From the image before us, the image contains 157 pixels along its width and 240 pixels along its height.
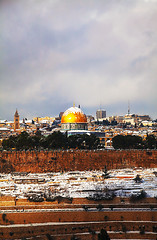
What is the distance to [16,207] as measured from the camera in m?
19.2

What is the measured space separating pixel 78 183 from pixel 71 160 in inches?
195

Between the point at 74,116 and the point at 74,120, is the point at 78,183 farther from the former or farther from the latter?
the point at 74,116

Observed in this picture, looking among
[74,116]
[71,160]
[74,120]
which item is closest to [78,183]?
[71,160]

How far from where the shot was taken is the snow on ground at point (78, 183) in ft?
67.2

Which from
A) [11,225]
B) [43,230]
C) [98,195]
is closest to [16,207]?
[11,225]

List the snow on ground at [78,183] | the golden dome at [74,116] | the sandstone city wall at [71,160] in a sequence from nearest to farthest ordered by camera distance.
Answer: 1. the snow on ground at [78,183]
2. the sandstone city wall at [71,160]
3. the golden dome at [74,116]

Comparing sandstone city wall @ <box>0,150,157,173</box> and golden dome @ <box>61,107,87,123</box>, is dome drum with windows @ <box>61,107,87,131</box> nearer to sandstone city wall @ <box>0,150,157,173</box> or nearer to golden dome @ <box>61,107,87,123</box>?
golden dome @ <box>61,107,87,123</box>

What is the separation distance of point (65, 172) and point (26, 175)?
3050mm

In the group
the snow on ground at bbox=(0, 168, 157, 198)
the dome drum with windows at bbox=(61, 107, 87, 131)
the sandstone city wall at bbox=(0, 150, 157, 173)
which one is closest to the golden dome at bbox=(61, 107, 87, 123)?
the dome drum with windows at bbox=(61, 107, 87, 131)

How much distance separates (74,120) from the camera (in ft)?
158

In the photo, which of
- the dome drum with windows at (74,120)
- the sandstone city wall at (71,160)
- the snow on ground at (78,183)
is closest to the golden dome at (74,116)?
the dome drum with windows at (74,120)

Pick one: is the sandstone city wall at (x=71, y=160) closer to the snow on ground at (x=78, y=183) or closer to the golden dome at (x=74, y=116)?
the snow on ground at (x=78, y=183)

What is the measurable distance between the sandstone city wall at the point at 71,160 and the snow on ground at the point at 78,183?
906 mm

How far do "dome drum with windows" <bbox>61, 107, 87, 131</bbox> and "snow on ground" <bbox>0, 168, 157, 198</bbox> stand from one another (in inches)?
887
